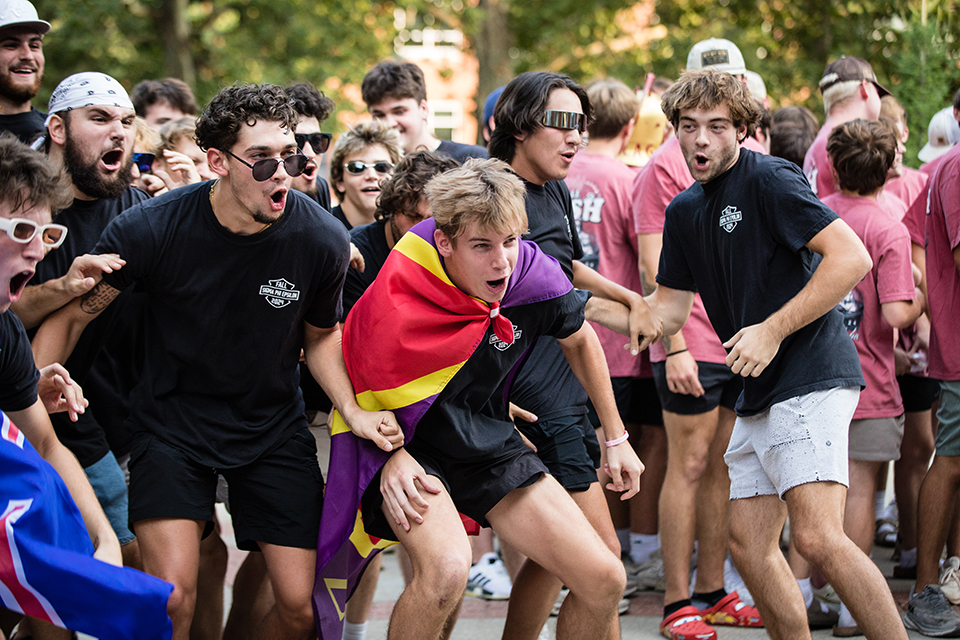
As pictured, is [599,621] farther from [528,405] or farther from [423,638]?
[528,405]

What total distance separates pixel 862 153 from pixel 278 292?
10.0ft

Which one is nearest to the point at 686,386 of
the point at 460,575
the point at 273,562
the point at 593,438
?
the point at 593,438

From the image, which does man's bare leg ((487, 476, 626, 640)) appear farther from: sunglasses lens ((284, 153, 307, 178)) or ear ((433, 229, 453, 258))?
sunglasses lens ((284, 153, 307, 178))

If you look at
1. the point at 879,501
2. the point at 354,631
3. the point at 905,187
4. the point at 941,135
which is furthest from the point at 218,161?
the point at 941,135

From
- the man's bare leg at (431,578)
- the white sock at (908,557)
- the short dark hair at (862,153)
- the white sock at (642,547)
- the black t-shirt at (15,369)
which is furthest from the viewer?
the white sock at (642,547)

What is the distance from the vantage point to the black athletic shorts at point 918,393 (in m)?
5.94

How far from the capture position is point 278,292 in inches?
152

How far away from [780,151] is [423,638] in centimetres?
452

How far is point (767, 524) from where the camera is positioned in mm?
4008

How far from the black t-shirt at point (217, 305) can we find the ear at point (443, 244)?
477 millimetres

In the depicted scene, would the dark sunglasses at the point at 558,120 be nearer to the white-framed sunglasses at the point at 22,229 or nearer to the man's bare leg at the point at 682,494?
the man's bare leg at the point at 682,494

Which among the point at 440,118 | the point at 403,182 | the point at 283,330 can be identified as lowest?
the point at 440,118

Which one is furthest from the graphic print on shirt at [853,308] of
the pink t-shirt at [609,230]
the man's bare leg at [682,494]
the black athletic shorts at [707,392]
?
the pink t-shirt at [609,230]

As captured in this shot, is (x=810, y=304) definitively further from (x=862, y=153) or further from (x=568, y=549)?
(x=862, y=153)
